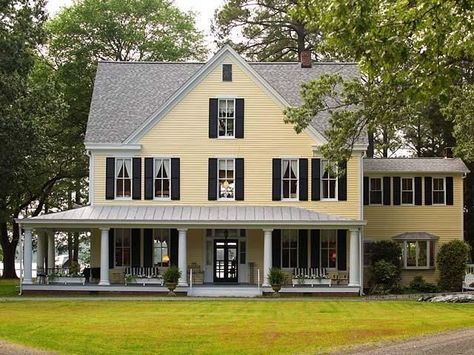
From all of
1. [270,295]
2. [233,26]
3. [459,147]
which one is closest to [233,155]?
[270,295]

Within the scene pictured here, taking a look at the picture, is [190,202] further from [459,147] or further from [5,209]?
[5,209]

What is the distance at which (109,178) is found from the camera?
40156 mm

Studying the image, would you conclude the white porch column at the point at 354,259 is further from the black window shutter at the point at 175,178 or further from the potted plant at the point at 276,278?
the black window shutter at the point at 175,178

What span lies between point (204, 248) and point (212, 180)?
2989 mm

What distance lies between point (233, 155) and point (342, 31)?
25008 mm

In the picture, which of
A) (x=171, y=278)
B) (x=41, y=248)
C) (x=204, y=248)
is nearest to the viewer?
(x=171, y=278)

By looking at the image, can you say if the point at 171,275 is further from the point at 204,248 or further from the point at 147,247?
the point at 204,248

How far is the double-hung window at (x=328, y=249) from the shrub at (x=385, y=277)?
194cm

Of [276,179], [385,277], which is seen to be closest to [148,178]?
[276,179]

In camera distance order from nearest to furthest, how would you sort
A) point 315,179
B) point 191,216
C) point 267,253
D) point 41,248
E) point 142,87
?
point 267,253
point 191,216
point 315,179
point 41,248
point 142,87

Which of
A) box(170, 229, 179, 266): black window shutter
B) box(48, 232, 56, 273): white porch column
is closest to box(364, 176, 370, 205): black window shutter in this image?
box(170, 229, 179, 266): black window shutter

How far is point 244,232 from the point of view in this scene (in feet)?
134

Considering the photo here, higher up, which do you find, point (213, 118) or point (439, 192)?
point (213, 118)

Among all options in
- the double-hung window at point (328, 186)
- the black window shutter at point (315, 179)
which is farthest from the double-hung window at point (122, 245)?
the double-hung window at point (328, 186)
